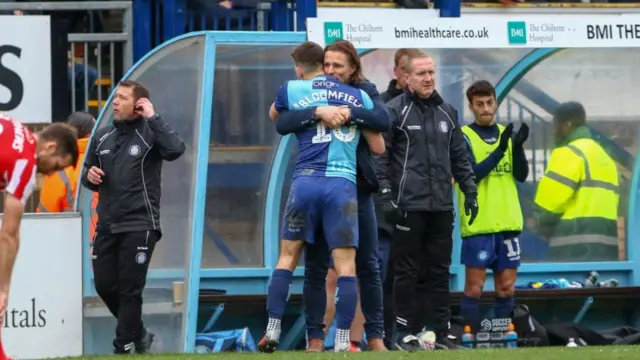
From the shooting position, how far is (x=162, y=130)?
10.5m

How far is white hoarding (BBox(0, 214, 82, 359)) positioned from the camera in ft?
36.2

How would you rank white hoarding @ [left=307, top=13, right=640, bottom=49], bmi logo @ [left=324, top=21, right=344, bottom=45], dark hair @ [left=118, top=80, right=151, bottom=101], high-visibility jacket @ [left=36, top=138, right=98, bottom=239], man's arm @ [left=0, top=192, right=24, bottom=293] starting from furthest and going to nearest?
high-visibility jacket @ [left=36, top=138, right=98, bottom=239]
white hoarding @ [left=307, top=13, right=640, bottom=49]
bmi logo @ [left=324, top=21, right=344, bottom=45]
dark hair @ [left=118, top=80, right=151, bottom=101]
man's arm @ [left=0, top=192, right=24, bottom=293]

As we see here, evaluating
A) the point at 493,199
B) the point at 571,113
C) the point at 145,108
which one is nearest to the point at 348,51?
the point at 145,108

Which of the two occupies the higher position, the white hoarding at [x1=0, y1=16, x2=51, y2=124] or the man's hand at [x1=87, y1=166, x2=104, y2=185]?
the white hoarding at [x1=0, y1=16, x2=51, y2=124]

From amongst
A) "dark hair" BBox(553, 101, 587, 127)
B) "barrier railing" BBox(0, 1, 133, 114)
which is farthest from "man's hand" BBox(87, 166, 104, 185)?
"dark hair" BBox(553, 101, 587, 127)

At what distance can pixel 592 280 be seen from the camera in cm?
1295

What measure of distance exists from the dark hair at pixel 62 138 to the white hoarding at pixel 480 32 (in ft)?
10.5

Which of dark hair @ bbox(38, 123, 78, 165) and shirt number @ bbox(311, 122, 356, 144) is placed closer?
dark hair @ bbox(38, 123, 78, 165)

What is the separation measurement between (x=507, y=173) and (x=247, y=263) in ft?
7.48

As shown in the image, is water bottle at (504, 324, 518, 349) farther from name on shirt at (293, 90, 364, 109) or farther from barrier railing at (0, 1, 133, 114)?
barrier railing at (0, 1, 133, 114)

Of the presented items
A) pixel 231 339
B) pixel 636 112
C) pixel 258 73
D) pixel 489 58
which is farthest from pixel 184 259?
pixel 636 112

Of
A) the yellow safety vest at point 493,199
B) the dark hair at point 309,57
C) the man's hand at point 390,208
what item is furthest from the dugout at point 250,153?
the dark hair at point 309,57

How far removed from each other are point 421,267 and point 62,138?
338 cm

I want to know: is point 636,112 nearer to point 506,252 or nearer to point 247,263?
point 506,252
